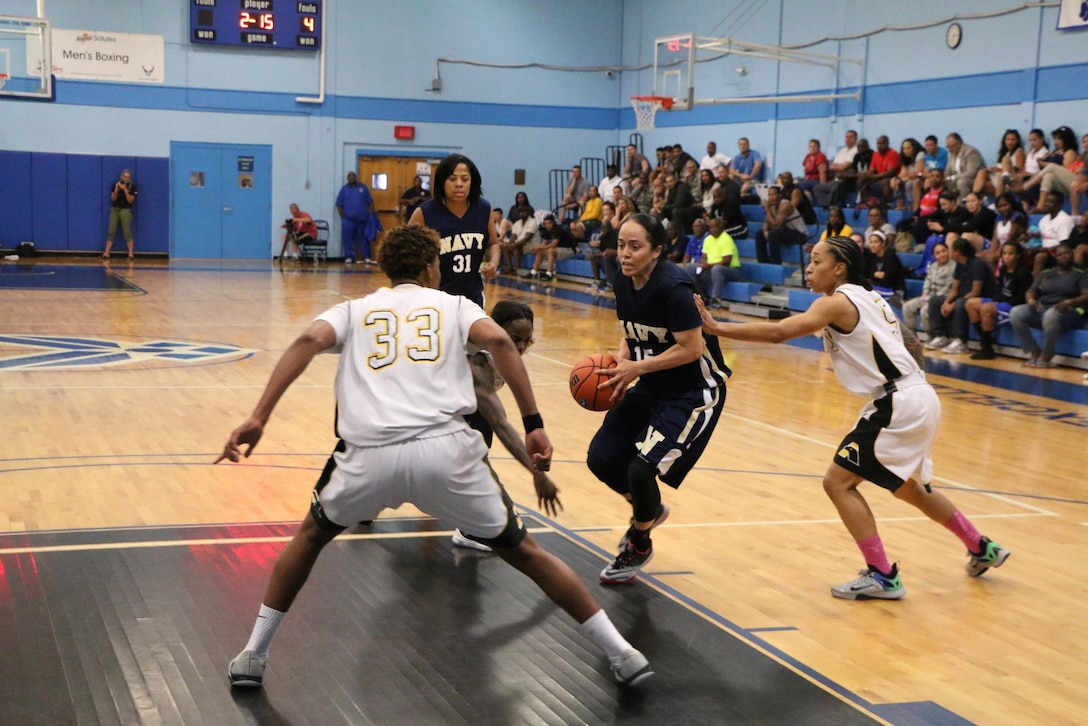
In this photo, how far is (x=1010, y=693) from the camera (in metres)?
3.99

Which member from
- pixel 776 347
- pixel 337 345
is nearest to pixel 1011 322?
pixel 776 347

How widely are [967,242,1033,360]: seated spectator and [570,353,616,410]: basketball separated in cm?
875

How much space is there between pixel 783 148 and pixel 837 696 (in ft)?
60.1

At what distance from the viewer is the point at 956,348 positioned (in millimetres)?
13125

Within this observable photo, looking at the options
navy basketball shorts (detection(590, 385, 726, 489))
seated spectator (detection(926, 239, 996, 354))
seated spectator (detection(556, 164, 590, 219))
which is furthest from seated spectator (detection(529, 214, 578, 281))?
navy basketball shorts (detection(590, 385, 726, 489))

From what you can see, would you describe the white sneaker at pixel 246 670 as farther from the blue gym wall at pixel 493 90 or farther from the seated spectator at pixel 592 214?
the seated spectator at pixel 592 214

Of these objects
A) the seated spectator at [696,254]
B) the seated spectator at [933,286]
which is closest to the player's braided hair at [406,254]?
the seated spectator at [933,286]

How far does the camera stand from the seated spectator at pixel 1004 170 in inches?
595

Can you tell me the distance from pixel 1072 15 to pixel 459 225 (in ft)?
40.9

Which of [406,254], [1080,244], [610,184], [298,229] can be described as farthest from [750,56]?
[406,254]

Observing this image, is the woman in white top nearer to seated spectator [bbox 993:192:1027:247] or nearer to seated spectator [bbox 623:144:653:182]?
seated spectator [bbox 993:192:1027:247]

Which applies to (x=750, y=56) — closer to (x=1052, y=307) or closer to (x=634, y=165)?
(x=634, y=165)

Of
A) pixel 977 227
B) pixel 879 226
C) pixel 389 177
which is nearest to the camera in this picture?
pixel 977 227

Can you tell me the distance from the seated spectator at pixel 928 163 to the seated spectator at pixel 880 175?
0.36 m
